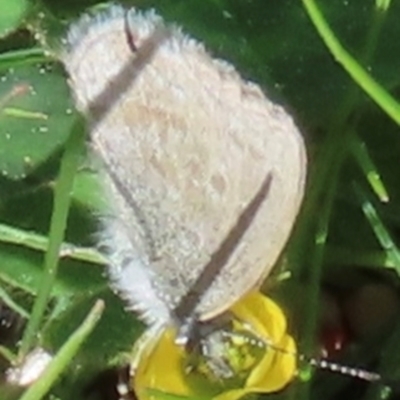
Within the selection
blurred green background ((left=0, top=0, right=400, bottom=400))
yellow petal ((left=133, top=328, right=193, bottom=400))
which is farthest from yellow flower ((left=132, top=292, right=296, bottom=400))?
blurred green background ((left=0, top=0, right=400, bottom=400))

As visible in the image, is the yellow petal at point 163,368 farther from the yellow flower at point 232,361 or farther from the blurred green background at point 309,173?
the blurred green background at point 309,173

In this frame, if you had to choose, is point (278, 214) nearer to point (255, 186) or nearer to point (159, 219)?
point (255, 186)

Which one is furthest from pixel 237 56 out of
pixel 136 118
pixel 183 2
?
pixel 136 118

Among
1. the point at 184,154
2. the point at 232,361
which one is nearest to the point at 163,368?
the point at 232,361

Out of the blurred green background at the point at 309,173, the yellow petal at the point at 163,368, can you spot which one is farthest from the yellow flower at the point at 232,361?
the blurred green background at the point at 309,173

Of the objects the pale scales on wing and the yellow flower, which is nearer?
the pale scales on wing

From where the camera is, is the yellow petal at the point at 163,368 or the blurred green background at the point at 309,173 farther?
the blurred green background at the point at 309,173

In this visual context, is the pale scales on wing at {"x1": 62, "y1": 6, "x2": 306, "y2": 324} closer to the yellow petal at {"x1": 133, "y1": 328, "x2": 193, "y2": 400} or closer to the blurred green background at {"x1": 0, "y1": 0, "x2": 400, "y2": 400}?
the yellow petal at {"x1": 133, "y1": 328, "x2": 193, "y2": 400}

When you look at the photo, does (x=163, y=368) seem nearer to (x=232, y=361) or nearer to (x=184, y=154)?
(x=232, y=361)

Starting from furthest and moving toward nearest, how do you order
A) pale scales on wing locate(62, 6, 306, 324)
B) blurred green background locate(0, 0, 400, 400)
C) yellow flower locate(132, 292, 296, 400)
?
blurred green background locate(0, 0, 400, 400)
yellow flower locate(132, 292, 296, 400)
pale scales on wing locate(62, 6, 306, 324)
